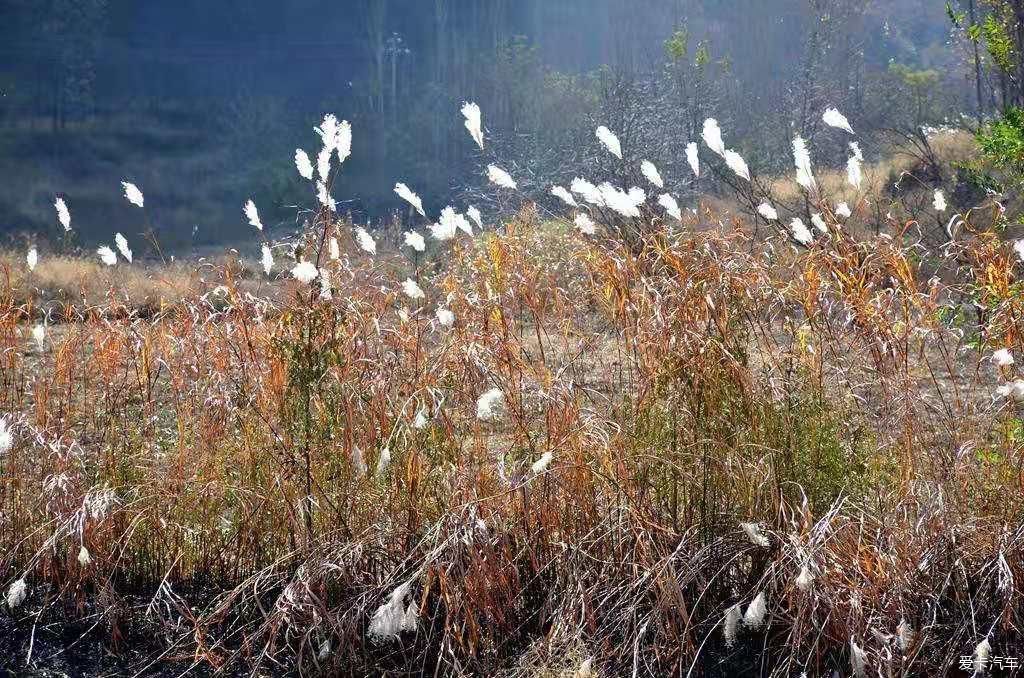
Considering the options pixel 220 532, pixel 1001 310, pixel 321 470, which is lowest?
pixel 220 532

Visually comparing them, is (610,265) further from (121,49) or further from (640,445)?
(121,49)

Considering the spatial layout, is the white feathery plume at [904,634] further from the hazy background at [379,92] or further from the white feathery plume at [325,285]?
the hazy background at [379,92]

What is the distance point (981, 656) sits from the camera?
2.86m

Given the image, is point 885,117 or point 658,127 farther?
point 885,117

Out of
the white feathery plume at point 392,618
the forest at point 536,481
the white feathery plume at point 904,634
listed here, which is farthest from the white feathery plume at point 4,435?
the white feathery plume at point 904,634

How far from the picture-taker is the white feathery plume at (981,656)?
284cm

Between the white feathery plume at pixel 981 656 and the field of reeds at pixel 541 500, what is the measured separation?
0.06 ft

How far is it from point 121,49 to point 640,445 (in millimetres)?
26849

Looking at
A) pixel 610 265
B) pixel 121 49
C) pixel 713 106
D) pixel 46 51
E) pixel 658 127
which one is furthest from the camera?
pixel 121 49

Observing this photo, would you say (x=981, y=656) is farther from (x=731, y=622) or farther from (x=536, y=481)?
(x=536, y=481)

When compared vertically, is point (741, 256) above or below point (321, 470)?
above

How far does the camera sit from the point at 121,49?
90.7 ft

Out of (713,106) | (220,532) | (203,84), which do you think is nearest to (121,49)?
(203,84)

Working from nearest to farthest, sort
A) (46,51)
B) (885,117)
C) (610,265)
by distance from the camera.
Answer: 1. (610,265)
2. (885,117)
3. (46,51)
